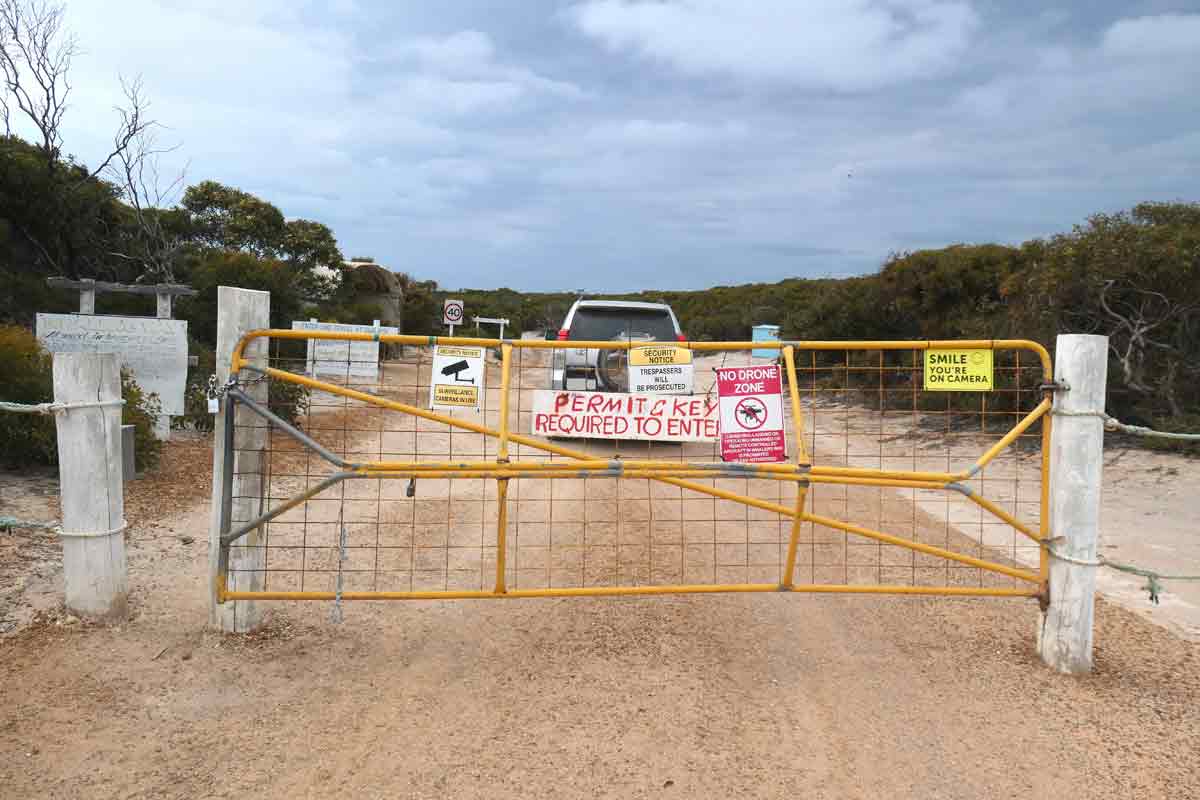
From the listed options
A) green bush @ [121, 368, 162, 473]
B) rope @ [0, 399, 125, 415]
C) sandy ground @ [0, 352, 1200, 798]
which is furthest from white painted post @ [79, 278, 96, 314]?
rope @ [0, 399, 125, 415]

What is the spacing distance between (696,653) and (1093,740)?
1.89 m

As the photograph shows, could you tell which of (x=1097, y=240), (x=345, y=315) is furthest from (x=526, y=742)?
(x=345, y=315)

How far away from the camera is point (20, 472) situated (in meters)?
8.07

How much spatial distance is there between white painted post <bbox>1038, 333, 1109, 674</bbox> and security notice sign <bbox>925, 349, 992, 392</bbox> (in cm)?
37

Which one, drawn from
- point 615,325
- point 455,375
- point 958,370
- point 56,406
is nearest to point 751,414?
point 958,370

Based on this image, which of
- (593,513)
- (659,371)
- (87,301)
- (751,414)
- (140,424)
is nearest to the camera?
(751,414)

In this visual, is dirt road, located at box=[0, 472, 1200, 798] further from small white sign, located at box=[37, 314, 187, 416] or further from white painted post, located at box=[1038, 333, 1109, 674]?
small white sign, located at box=[37, 314, 187, 416]

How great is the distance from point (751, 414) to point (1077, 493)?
1.76 metres

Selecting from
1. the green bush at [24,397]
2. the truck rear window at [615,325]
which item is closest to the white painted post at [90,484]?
the green bush at [24,397]

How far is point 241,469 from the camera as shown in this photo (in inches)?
184

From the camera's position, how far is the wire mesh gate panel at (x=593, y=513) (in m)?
4.52

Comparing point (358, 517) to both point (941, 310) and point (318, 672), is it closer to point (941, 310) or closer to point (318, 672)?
point (318, 672)

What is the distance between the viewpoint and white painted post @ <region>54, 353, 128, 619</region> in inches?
183

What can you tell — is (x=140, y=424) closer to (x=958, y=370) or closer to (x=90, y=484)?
(x=90, y=484)
